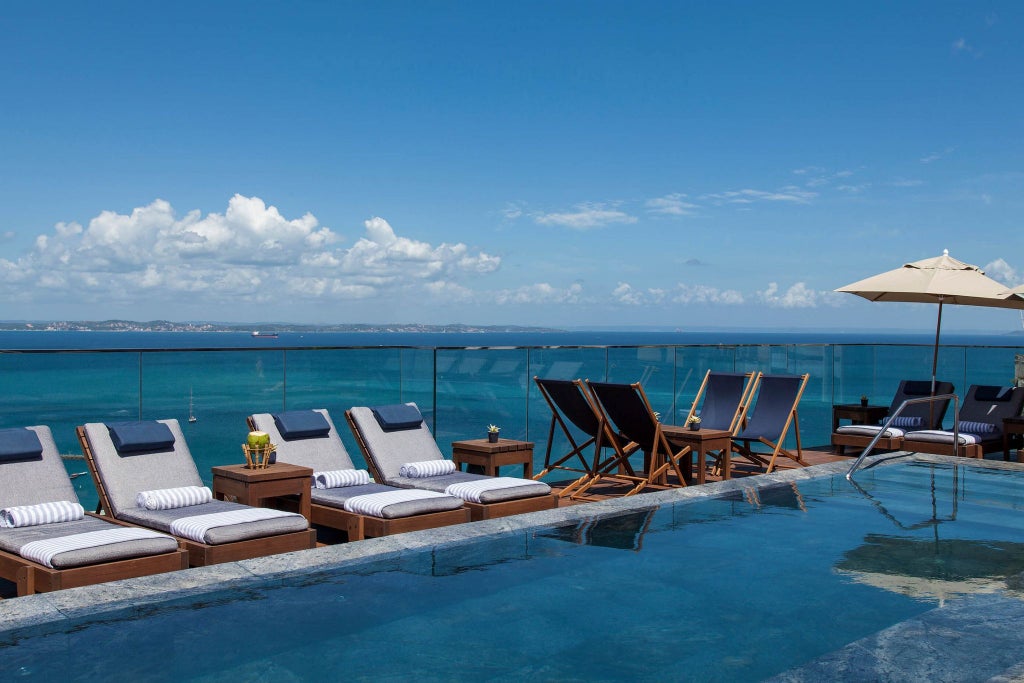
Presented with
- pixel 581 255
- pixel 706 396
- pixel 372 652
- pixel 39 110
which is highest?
pixel 39 110

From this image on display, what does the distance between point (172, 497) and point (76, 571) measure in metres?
1.14

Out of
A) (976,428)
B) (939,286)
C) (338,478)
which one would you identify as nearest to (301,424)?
(338,478)

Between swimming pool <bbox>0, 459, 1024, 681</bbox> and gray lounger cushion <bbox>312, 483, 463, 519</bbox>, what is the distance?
2.27 ft

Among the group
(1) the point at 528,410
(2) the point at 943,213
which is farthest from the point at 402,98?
(2) the point at 943,213

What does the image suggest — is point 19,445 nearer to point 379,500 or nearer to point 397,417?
point 379,500

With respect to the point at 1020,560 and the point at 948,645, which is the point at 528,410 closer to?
the point at 1020,560

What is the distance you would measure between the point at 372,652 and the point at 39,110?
35988mm

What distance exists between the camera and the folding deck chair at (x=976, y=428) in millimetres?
8125

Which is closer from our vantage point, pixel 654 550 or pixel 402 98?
pixel 654 550

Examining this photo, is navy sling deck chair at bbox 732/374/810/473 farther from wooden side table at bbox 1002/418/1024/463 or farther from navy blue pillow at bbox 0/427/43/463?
navy blue pillow at bbox 0/427/43/463

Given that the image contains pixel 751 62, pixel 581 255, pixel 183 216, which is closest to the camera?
pixel 751 62

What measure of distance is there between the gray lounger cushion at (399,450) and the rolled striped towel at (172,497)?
49.7 inches

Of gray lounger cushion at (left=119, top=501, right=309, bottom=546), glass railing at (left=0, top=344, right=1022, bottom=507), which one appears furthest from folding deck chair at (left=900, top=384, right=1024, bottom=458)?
gray lounger cushion at (left=119, top=501, right=309, bottom=546)

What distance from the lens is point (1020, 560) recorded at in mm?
4273
